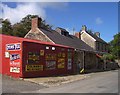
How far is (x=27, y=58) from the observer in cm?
2334

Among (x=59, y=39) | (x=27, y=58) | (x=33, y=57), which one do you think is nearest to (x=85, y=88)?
(x=27, y=58)

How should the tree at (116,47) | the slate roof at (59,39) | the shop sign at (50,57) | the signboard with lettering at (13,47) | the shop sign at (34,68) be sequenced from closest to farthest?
the signboard with lettering at (13,47) < the shop sign at (34,68) < the shop sign at (50,57) < the slate roof at (59,39) < the tree at (116,47)

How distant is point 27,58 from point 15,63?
3.73ft

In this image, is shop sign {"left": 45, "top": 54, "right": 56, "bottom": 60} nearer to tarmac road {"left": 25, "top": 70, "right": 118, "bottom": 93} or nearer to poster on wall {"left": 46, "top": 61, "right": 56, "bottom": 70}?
poster on wall {"left": 46, "top": 61, "right": 56, "bottom": 70}

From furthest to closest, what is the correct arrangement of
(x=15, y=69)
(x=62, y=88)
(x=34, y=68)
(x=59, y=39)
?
(x=59, y=39), (x=34, y=68), (x=15, y=69), (x=62, y=88)

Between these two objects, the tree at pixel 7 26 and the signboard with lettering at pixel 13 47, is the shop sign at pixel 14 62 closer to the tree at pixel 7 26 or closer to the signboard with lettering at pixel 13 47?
the signboard with lettering at pixel 13 47

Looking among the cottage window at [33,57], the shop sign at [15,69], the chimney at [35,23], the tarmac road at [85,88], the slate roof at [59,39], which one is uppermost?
the chimney at [35,23]

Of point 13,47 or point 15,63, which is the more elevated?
point 13,47

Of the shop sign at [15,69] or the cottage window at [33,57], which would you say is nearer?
the shop sign at [15,69]

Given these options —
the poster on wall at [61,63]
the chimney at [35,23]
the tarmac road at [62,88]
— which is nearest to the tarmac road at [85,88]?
the tarmac road at [62,88]

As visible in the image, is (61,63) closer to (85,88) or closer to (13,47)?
(13,47)

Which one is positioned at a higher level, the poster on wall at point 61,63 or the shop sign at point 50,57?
the shop sign at point 50,57

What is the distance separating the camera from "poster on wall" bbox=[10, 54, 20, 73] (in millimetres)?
22941

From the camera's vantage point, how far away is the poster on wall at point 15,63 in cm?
2294
